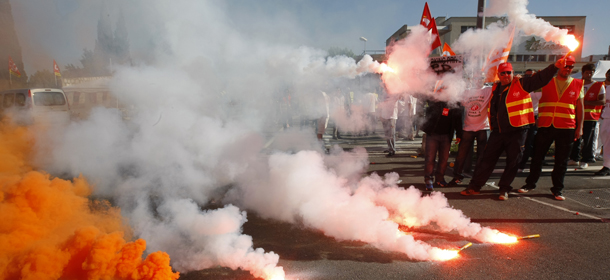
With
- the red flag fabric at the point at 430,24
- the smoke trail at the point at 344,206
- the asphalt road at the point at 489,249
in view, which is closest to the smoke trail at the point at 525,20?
the red flag fabric at the point at 430,24

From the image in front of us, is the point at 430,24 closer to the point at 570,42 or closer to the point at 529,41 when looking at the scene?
the point at 570,42

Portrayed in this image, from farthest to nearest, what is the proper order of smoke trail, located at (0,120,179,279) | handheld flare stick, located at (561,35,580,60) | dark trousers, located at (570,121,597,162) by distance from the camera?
dark trousers, located at (570,121,597,162) → handheld flare stick, located at (561,35,580,60) → smoke trail, located at (0,120,179,279)

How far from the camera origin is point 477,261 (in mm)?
2830

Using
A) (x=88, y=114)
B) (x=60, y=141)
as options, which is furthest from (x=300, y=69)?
(x=60, y=141)

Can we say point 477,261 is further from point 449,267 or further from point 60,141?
point 60,141

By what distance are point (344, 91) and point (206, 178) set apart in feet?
16.4

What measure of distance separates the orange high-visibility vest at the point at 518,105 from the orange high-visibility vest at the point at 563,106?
1.80ft

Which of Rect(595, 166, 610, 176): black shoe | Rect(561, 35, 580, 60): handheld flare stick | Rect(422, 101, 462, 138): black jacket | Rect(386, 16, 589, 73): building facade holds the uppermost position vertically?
Rect(386, 16, 589, 73): building facade

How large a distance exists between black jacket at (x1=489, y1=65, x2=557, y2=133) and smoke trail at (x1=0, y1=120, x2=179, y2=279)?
455cm

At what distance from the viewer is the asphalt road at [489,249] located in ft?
8.74

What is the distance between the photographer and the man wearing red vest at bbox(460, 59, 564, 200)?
4328mm

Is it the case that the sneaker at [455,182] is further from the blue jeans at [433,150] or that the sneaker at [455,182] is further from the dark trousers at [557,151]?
the dark trousers at [557,151]

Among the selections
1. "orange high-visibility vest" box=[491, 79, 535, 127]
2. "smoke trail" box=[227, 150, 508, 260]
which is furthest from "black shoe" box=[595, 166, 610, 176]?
"smoke trail" box=[227, 150, 508, 260]

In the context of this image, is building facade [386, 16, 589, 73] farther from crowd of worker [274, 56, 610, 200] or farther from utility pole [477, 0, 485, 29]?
crowd of worker [274, 56, 610, 200]
